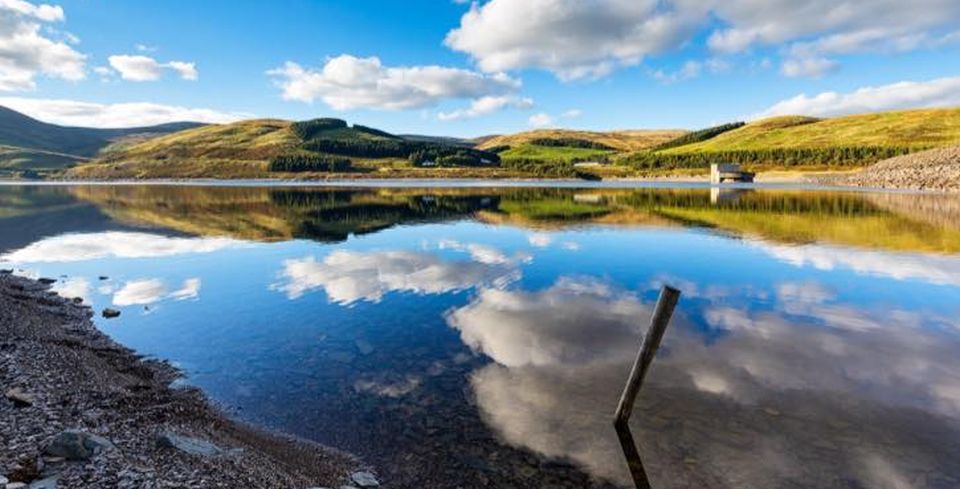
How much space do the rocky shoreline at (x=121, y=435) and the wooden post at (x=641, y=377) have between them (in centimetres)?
719

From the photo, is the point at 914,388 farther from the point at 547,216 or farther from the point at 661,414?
the point at 547,216

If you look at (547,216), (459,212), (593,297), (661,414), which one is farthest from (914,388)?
(459,212)

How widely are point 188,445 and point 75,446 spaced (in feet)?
7.97

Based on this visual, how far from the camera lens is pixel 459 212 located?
93.4 meters

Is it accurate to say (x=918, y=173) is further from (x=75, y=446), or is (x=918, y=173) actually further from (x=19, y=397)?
(x=19, y=397)

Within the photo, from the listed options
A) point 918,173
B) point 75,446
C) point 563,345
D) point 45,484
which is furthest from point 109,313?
point 918,173

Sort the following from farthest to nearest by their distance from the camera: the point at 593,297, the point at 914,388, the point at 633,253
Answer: the point at 633,253
the point at 593,297
the point at 914,388

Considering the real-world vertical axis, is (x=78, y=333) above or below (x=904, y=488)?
above

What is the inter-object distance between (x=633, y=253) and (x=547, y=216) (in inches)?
1407

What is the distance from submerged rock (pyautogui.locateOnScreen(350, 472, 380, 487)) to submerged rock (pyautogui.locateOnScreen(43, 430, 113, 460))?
561 centimetres

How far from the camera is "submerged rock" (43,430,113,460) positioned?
1151cm

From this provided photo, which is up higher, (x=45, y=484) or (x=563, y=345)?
(x=45, y=484)

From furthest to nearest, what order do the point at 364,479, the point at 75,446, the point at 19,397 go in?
1. the point at 19,397
2. the point at 364,479
3. the point at 75,446

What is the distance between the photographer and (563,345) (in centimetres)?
2495
